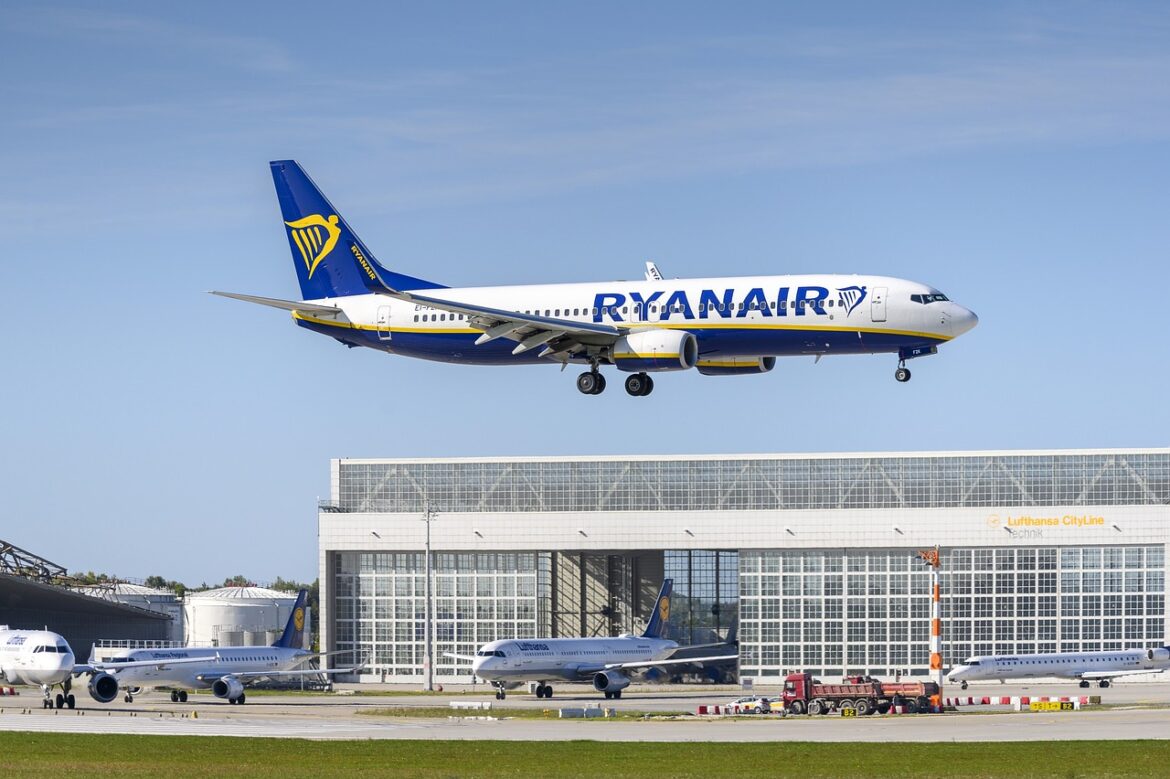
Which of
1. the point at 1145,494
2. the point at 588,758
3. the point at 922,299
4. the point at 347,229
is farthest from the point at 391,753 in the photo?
the point at 1145,494

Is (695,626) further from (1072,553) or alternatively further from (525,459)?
(1072,553)

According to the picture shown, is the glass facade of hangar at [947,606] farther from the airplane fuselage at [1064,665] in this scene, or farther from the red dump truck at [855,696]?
the red dump truck at [855,696]

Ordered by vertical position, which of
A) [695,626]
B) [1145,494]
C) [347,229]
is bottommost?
[695,626]

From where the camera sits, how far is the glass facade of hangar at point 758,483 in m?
144

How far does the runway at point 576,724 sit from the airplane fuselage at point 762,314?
639 inches

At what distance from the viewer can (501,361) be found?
8294 centimetres

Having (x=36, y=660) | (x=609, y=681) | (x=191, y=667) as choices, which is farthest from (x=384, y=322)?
(x=609, y=681)

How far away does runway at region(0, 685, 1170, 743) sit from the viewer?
73312 mm

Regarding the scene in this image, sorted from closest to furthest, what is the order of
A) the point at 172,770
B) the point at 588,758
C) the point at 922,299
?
the point at 172,770 < the point at 588,758 < the point at 922,299

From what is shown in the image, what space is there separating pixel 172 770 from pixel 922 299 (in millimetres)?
36521

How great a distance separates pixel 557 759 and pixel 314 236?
132ft

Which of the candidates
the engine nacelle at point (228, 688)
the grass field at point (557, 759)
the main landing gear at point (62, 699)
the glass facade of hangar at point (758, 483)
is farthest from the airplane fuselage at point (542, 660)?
the grass field at point (557, 759)

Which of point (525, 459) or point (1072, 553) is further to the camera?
point (525, 459)

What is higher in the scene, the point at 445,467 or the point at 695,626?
the point at 445,467
